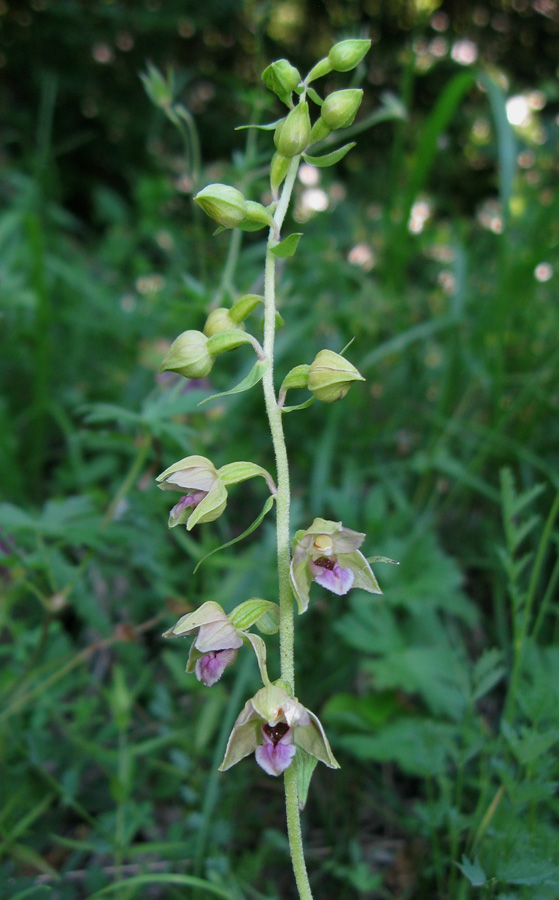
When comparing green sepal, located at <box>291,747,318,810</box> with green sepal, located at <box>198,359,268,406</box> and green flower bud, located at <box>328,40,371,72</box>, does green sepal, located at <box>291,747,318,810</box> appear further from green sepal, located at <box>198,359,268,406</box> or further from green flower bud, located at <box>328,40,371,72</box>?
green flower bud, located at <box>328,40,371,72</box>

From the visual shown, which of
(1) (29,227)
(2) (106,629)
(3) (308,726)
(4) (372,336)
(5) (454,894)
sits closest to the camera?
(3) (308,726)

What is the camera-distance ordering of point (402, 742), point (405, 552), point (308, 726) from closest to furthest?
point (308, 726), point (402, 742), point (405, 552)

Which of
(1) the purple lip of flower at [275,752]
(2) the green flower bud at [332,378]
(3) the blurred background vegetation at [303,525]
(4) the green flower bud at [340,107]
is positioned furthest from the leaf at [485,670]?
(4) the green flower bud at [340,107]

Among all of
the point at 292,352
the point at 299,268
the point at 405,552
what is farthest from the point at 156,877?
the point at 299,268

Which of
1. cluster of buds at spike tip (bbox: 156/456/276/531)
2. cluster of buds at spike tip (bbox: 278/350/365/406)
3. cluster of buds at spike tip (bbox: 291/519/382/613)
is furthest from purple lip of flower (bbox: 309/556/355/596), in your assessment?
cluster of buds at spike tip (bbox: 278/350/365/406)

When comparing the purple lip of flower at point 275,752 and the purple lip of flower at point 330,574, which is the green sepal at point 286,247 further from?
the purple lip of flower at point 275,752

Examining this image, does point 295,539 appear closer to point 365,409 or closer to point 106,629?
point 106,629

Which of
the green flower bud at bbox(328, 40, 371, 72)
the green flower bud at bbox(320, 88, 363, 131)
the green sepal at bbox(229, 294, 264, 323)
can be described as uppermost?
the green flower bud at bbox(328, 40, 371, 72)

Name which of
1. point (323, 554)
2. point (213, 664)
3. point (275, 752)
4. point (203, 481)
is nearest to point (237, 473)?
point (203, 481)
